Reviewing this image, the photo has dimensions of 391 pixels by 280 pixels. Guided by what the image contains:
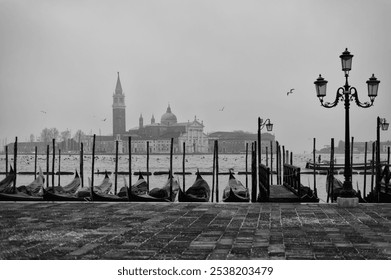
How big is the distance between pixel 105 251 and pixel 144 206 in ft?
9.16

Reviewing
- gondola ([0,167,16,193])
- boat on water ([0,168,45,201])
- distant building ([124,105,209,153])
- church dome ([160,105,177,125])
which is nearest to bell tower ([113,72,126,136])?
distant building ([124,105,209,153])

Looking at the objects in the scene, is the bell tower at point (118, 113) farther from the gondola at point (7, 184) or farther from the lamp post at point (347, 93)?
the lamp post at point (347, 93)

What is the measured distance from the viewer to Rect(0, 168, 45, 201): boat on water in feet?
26.2

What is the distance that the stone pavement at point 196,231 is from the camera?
11.8 ft

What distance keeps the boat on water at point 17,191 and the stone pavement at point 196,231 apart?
1607 mm

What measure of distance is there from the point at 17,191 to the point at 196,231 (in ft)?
25.3

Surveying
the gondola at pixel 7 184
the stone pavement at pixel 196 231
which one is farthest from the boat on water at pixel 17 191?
the stone pavement at pixel 196 231

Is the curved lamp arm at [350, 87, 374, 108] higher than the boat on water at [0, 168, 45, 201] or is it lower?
higher

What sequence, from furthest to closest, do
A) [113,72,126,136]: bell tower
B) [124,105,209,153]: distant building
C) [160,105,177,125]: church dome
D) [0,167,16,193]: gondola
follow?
[160,105,177,125]: church dome < [113,72,126,136]: bell tower < [124,105,209,153]: distant building < [0,167,16,193]: gondola

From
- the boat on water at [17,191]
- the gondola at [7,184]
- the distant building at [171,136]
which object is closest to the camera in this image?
the boat on water at [17,191]

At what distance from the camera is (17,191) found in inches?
438

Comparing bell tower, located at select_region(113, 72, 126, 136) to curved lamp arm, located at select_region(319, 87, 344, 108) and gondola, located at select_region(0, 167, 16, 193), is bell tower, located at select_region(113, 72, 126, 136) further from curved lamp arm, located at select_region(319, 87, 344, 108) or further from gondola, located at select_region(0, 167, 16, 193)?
curved lamp arm, located at select_region(319, 87, 344, 108)

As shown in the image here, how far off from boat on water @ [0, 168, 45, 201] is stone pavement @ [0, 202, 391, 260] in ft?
5.27
